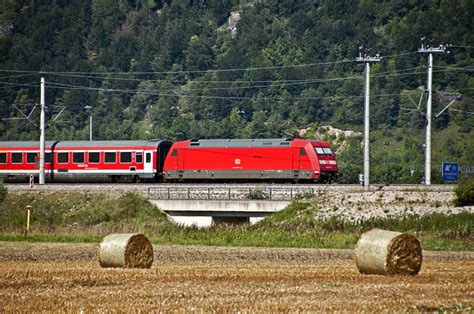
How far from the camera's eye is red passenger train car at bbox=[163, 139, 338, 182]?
74312 mm

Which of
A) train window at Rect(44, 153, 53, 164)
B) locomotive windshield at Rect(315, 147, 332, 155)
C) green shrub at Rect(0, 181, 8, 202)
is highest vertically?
locomotive windshield at Rect(315, 147, 332, 155)

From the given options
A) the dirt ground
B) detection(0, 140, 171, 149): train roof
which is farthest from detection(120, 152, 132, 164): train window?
the dirt ground

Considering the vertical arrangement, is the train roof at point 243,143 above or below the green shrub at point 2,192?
above

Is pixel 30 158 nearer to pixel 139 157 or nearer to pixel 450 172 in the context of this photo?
pixel 139 157

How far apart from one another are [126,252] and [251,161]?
43.9 m

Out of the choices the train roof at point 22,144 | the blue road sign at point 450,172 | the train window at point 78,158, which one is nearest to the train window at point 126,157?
the train window at point 78,158

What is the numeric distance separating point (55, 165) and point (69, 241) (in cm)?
3229

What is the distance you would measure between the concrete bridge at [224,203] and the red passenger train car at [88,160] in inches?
521

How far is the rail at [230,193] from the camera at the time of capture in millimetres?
63781

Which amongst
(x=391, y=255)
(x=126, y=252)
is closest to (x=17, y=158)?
(x=126, y=252)

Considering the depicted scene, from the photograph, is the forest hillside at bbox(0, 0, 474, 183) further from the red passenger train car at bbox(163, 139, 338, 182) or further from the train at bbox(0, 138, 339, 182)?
the train at bbox(0, 138, 339, 182)

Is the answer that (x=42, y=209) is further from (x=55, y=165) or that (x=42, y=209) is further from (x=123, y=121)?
(x=123, y=121)

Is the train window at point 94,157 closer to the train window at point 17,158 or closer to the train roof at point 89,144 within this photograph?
the train roof at point 89,144

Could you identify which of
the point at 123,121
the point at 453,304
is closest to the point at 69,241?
the point at 453,304
